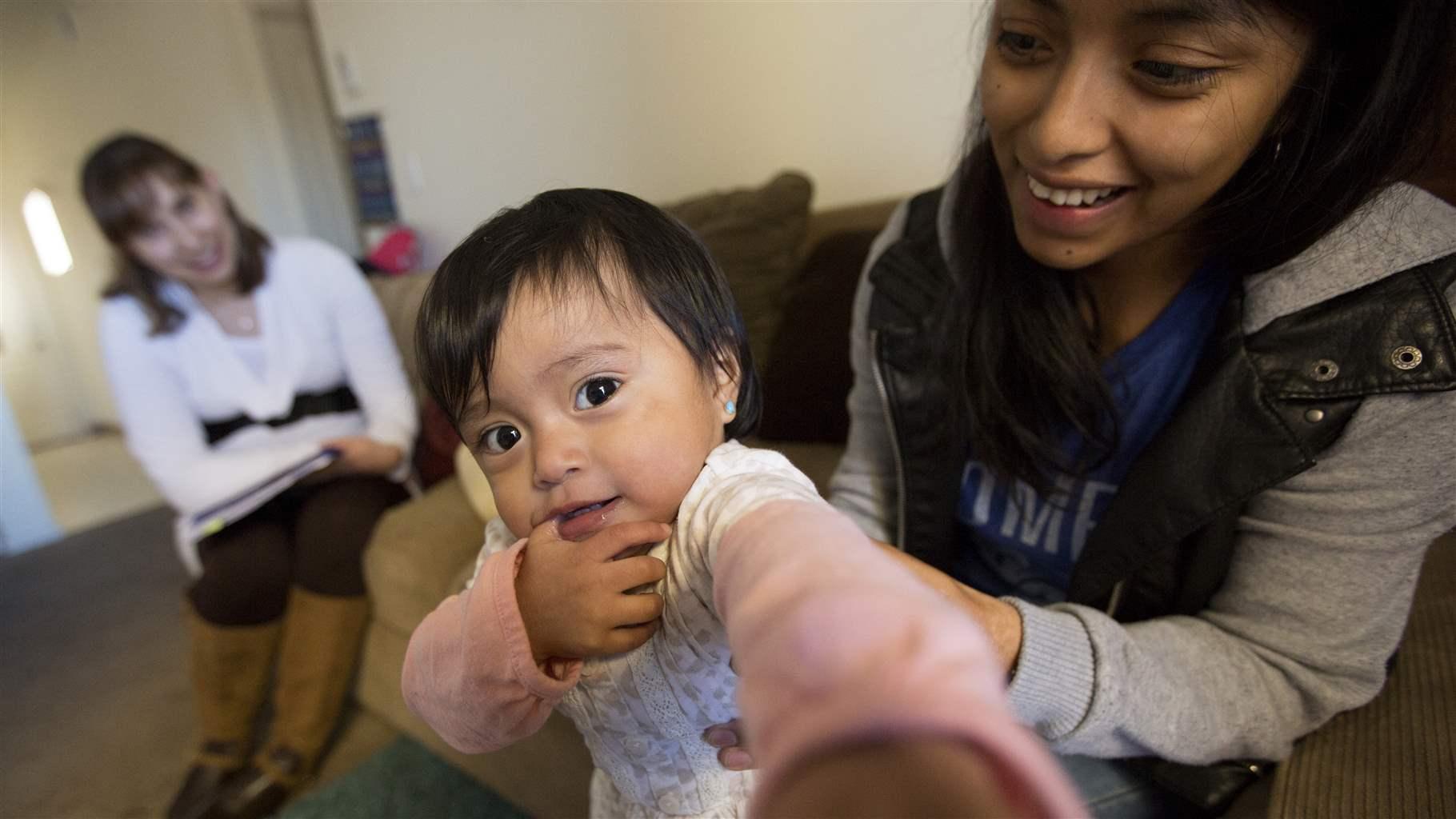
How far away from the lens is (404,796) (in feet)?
4.20

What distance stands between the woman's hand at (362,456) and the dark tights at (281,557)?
4 cm

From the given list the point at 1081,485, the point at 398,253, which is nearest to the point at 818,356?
the point at 1081,485

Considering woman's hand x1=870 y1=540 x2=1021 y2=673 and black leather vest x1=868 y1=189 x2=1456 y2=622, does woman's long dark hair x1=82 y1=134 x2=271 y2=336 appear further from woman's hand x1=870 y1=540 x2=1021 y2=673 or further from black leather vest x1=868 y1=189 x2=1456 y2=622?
woman's hand x1=870 y1=540 x2=1021 y2=673

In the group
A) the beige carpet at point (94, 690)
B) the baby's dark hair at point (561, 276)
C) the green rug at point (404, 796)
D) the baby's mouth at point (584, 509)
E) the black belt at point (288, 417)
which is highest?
the baby's dark hair at point (561, 276)

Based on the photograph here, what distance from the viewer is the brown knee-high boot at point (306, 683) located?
1.31 metres

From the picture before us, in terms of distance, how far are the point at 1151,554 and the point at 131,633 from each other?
2.35 m

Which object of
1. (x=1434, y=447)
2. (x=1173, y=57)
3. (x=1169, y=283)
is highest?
(x=1173, y=57)

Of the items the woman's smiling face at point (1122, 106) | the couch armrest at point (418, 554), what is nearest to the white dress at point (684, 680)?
the woman's smiling face at point (1122, 106)

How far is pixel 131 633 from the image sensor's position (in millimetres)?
1802

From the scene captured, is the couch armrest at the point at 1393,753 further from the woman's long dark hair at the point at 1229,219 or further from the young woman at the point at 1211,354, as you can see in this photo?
the woman's long dark hair at the point at 1229,219

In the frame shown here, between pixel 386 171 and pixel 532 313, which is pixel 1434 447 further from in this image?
pixel 386 171

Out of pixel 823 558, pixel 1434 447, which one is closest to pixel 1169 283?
pixel 1434 447

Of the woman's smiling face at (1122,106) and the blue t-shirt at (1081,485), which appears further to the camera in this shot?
the blue t-shirt at (1081,485)

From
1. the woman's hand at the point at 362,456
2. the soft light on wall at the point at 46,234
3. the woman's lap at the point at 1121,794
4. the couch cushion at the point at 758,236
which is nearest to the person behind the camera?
the woman's lap at the point at 1121,794
